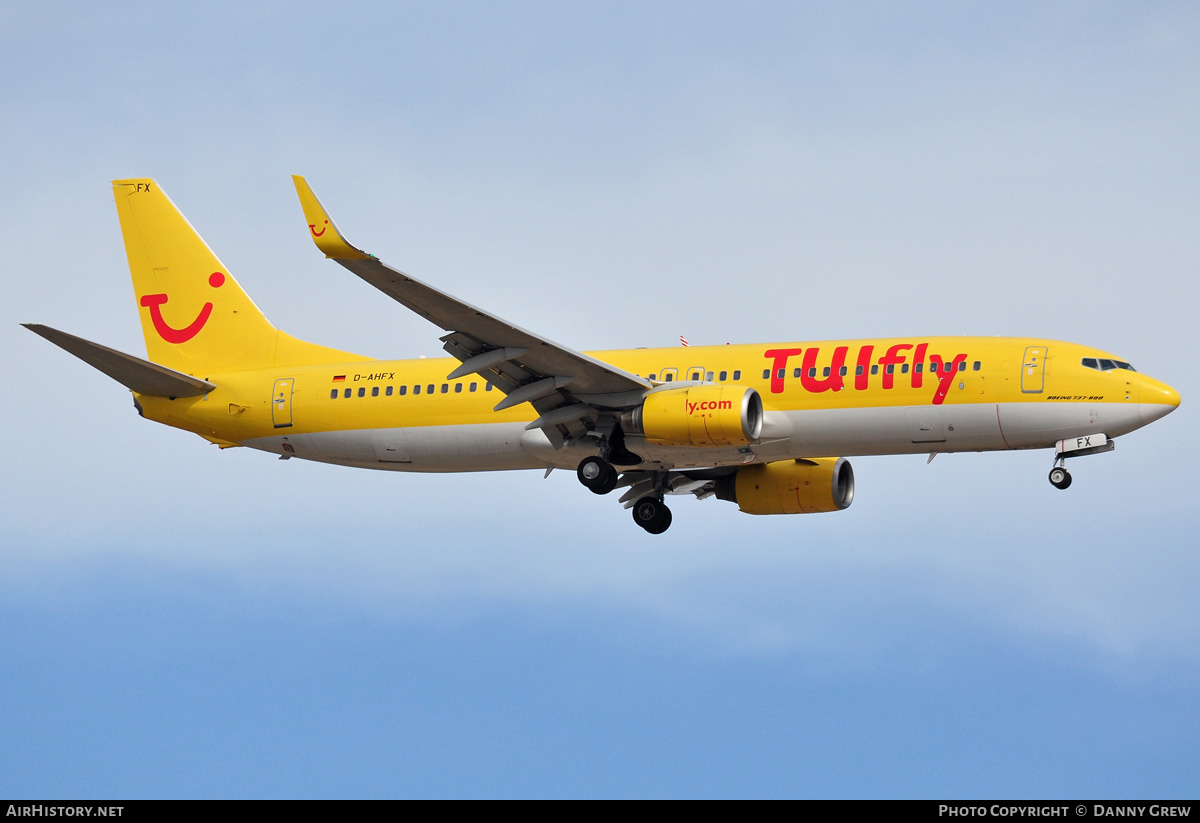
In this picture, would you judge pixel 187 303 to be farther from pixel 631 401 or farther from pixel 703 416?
pixel 703 416

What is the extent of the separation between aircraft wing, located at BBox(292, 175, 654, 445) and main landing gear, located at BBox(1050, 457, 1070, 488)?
418 inches

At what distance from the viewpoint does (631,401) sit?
41.5 meters

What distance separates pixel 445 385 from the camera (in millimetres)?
44531

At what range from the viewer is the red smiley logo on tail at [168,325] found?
4903cm

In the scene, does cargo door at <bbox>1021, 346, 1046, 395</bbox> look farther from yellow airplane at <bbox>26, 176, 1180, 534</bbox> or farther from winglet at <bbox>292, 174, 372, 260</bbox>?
winglet at <bbox>292, 174, 372, 260</bbox>

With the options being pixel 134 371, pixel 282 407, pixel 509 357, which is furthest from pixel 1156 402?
pixel 134 371

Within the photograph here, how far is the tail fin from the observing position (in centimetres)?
4809

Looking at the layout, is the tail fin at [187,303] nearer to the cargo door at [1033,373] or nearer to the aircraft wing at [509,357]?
the aircraft wing at [509,357]

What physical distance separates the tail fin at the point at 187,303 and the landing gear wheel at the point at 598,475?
29.9 ft

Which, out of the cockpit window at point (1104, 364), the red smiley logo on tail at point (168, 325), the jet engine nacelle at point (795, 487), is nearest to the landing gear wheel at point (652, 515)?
the jet engine nacelle at point (795, 487)

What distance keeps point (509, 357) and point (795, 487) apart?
11154 millimetres
